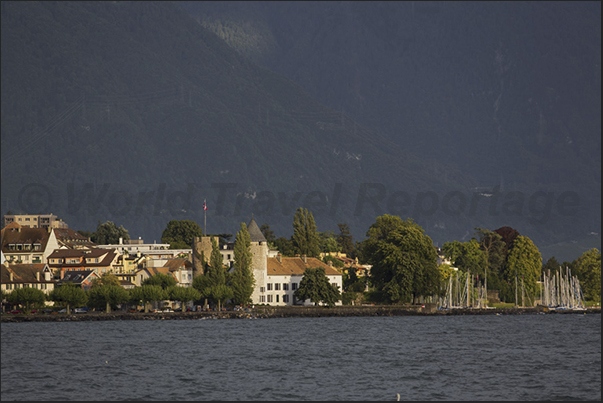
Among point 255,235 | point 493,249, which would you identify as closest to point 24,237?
point 255,235

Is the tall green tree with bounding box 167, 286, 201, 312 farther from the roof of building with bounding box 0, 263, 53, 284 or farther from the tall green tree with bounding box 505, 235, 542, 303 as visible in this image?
the tall green tree with bounding box 505, 235, 542, 303

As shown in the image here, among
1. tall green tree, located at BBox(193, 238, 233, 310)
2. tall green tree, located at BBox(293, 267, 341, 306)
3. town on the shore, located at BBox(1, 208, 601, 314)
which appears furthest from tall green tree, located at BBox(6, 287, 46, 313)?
tall green tree, located at BBox(293, 267, 341, 306)

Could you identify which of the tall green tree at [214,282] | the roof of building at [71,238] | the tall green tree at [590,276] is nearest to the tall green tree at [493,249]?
the tall green tree at [590,276]

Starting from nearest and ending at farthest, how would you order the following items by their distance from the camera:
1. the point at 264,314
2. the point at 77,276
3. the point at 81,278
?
the point at 264,314
the point at 81,278
the point at 77,276

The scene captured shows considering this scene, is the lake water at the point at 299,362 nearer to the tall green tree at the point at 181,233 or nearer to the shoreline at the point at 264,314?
the shoreline at the point at 264,314

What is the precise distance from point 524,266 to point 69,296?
70654mm

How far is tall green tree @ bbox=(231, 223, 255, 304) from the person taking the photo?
4358 inches

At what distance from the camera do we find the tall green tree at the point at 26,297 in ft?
338

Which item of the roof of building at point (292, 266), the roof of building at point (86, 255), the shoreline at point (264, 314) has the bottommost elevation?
the shoreline at point (264, 314)

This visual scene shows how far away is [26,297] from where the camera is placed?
338 ft

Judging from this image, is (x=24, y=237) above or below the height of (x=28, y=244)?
above

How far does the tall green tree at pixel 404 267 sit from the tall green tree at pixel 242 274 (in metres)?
14.3

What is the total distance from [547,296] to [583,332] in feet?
169

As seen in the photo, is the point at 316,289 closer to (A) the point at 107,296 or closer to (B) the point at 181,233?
(A) the point at 107,296
